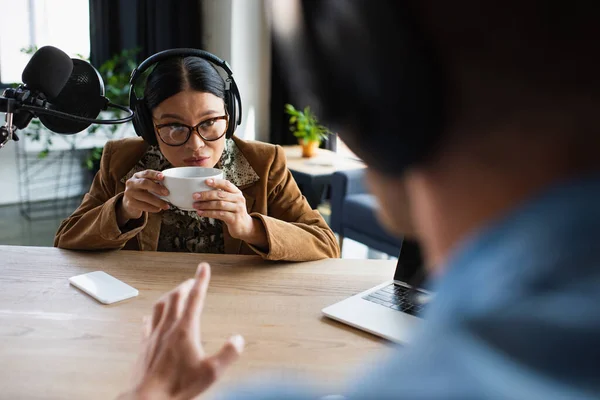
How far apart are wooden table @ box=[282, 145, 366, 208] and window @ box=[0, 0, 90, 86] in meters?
1.97

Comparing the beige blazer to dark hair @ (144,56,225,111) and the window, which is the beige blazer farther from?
the window

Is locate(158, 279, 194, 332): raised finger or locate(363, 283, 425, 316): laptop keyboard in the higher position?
locate(158, 279, 194, 332): raised finger

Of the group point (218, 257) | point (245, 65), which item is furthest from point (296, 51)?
point (245, 65)

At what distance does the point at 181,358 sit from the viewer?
563mm

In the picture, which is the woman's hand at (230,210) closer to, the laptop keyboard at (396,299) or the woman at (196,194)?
the woman at (196,194)

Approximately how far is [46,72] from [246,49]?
374 cm

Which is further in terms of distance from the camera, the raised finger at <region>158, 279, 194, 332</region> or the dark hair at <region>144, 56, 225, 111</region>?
the dark hair at <region>144, 56, 225, 111</region>

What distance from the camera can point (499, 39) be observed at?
0.24 m

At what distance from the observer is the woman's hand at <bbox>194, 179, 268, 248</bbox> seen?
1075 millimetres

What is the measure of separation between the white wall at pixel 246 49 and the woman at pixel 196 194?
3.08m

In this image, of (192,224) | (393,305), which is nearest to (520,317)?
(393,305)

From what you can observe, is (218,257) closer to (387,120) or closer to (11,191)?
(387,120)

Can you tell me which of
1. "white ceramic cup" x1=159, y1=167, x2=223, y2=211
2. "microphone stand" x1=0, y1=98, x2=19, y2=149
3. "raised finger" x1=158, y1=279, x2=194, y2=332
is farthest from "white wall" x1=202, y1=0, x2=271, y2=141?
"raised finger" x1=158, y1=279, x2=194, y2=332

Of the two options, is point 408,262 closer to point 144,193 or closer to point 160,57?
point 144,193
